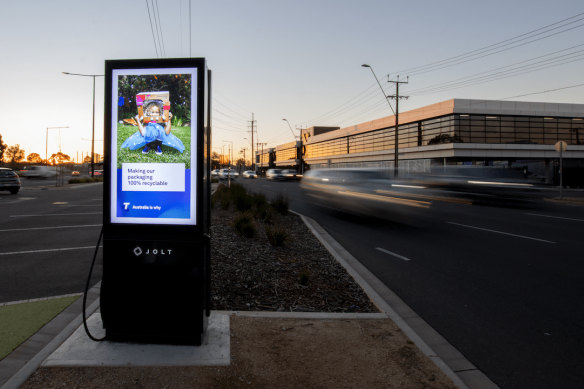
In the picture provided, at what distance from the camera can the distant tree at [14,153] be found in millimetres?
123719

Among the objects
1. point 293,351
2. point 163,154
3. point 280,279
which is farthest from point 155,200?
point 280,279

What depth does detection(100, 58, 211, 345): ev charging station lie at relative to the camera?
377 cm

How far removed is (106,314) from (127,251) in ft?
1.99

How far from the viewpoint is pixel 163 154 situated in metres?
3.79

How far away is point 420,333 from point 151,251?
292 centimetres

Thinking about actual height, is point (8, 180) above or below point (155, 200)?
above

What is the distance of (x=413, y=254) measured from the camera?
8.81m

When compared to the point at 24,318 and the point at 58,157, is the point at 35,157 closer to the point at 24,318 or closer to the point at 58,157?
the point at 58,157

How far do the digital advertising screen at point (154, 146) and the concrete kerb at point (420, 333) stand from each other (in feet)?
8.18

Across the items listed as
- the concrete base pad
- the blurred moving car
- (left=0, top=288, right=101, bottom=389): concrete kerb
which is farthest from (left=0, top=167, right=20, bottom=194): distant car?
the concrete base pad

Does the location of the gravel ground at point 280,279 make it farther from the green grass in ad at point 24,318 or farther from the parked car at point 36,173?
the parked car at point 36,173

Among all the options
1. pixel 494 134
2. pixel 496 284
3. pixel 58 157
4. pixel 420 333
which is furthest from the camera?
pixel 58 157

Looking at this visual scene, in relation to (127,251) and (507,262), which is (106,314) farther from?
(507,262)

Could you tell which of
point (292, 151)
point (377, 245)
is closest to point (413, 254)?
point (377, 245)
